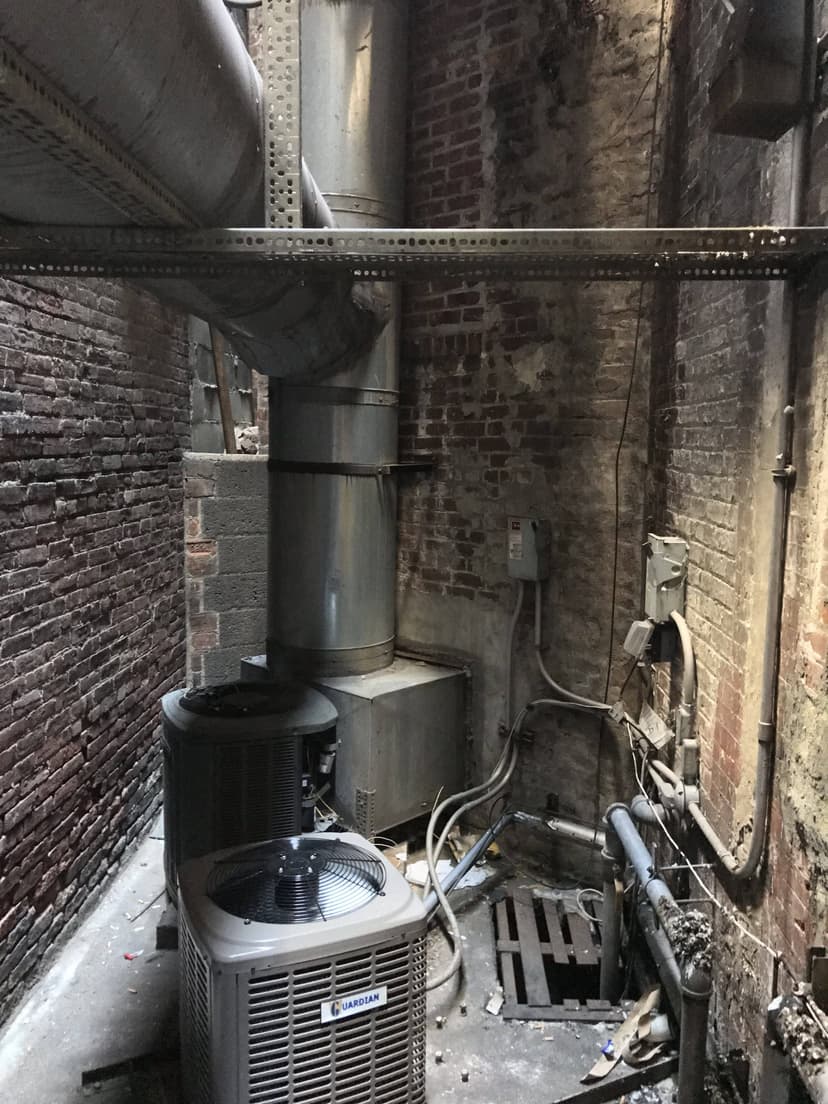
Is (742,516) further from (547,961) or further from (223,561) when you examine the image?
(223,561)

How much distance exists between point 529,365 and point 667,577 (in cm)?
120

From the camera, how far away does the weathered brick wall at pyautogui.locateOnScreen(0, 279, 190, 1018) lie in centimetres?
270

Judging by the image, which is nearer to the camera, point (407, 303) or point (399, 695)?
point (399, 695)

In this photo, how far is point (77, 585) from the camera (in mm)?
3195

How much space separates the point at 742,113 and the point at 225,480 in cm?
336

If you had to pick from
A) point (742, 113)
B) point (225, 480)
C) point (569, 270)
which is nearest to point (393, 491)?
point (225, 480)

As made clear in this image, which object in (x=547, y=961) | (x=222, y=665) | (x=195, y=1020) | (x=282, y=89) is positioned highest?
(x=282, y=89)

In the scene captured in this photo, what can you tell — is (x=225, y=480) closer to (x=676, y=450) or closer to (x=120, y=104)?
(x=676, y=450)

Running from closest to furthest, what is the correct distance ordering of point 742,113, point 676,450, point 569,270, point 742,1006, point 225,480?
point 742,113
point 569,270
point 742,1006
point 676,450
point 225,480

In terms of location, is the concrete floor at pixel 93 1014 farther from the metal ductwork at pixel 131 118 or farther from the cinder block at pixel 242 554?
the metal ductwork at pixel 131 118

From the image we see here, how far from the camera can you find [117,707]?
11.9 ft

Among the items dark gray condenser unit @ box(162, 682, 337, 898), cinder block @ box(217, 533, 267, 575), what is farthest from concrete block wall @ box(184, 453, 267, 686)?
dark gray condenser unit @ box(162, 682, 337, 898)

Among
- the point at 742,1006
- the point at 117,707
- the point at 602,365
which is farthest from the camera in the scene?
the point at 117,707

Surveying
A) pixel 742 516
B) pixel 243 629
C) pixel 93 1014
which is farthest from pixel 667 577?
pixel 243 629
